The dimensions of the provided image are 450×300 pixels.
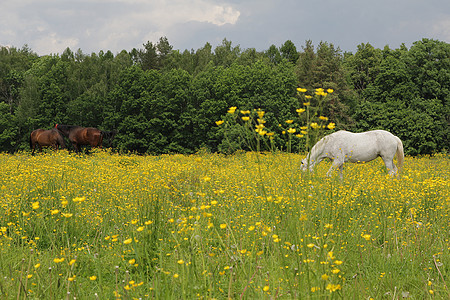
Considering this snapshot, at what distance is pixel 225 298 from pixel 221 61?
63.9m

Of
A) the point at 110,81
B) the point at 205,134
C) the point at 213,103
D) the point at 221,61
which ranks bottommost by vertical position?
the point at 205,134

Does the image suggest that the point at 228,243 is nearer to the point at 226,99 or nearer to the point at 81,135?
the point at 81,135

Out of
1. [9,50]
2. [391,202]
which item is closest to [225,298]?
[391,202]

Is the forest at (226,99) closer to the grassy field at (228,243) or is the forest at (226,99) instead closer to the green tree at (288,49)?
the grassy field at (228,243)

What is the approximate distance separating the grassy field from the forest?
28131mm

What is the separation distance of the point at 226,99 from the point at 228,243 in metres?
36.3

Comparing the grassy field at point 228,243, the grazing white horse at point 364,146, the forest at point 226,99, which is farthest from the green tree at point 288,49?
the grassy field at point 228,243

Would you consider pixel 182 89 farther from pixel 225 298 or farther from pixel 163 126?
pixel 225 298

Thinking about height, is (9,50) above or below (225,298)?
above

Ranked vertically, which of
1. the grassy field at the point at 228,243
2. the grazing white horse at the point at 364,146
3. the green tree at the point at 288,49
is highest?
the green tree at the point at 288,49

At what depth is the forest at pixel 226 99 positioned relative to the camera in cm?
3453

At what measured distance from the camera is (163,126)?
38094mm

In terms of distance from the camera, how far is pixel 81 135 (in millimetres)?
22109

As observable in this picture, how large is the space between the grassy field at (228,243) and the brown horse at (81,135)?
52.0ft
